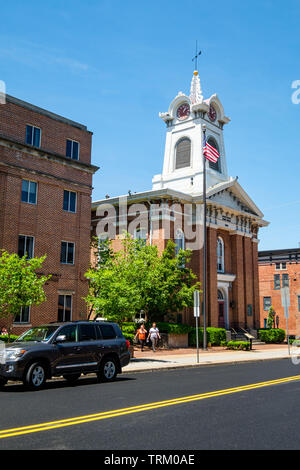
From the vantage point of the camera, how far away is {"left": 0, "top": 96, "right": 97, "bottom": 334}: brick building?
80.5 feet

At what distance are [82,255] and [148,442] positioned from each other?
22122 millimetres

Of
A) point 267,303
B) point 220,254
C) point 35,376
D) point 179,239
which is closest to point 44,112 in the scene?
point 179,239

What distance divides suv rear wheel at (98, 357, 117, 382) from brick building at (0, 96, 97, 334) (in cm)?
1111

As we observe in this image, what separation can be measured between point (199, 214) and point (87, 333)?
79.8 ft

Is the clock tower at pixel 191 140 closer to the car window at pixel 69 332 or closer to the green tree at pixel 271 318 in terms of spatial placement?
the green tree at pixel 271 318

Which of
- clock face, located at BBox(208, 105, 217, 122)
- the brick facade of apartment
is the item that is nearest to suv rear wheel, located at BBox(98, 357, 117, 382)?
the brick facade of apartment

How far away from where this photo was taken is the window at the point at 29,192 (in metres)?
25.3

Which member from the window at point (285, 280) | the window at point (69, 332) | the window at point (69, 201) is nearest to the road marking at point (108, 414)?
Result: the window at point (69, 332)

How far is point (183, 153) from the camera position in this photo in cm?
4159

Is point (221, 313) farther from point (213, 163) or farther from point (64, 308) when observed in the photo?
point (64, 308)

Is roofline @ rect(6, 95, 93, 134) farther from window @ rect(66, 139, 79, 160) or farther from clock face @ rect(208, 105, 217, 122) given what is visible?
clock face @ rect(208, 105, 217, 122)

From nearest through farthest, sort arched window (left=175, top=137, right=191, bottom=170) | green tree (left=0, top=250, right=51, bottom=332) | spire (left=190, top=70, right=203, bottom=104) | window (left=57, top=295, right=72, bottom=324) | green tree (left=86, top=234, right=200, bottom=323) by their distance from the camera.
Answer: green tree (left=0, top=250, right=51, bottom=332) → window (left=57, top=295, right=72, bottom=324) → green tree (left=86, top=234, right=200, bottom=323) → arched window (left=175, top=137, right=191, bottom=170) → spire (left=190, top=70, right=203, bottom=104)

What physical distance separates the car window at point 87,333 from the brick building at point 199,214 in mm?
20651
